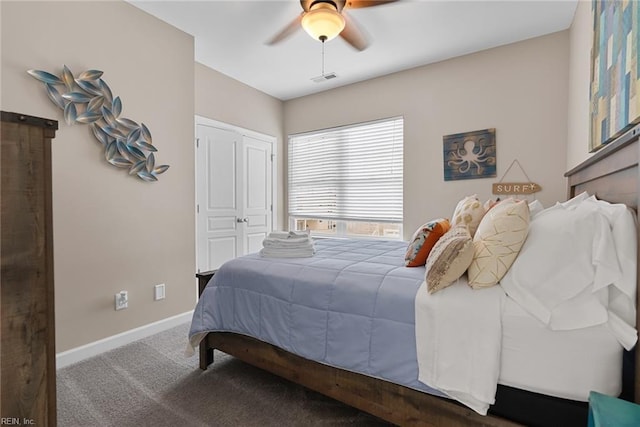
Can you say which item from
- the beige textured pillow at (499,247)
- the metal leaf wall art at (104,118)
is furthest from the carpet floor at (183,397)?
the metal leaf wall art at (104,118)

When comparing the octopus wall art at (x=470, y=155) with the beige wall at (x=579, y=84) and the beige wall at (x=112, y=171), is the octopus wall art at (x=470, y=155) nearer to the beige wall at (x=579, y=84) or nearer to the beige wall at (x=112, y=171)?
the beige wall at (x=579, y=84)

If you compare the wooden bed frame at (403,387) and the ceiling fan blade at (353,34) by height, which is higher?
the ceiling fan blade at (353,34)

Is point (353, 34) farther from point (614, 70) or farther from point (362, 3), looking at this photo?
point (614, 70)

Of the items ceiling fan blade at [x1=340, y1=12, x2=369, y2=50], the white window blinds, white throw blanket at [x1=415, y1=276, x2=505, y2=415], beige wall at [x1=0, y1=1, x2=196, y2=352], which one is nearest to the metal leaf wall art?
beige wall at [x1=0, y1=1, x2=196, y2=352]

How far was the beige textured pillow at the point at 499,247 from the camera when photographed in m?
1.24

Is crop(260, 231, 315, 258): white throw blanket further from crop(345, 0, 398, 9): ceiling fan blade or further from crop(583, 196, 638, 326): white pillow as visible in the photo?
crop(345, 0, 398, 9): ceiling fan blade

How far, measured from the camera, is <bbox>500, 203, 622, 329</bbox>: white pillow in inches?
41.6

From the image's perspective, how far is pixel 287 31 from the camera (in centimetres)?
277

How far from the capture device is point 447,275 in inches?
50.3

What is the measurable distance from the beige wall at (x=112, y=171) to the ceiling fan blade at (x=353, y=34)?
152 centimetres

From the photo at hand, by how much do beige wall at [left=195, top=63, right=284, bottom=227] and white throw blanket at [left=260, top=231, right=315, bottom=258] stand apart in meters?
2.13

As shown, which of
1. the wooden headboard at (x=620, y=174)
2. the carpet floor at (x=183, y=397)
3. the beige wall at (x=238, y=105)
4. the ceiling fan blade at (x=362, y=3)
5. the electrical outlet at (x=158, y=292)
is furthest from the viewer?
the beige wall at (x=238, y=105)

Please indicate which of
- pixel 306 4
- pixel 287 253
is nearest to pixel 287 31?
pixel 306 4

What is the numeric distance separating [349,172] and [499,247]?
123 inches
